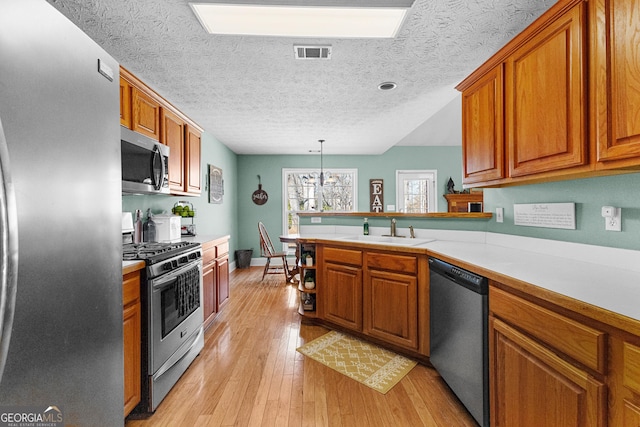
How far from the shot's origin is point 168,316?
1794mm

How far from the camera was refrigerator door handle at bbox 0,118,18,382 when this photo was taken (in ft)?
1.77

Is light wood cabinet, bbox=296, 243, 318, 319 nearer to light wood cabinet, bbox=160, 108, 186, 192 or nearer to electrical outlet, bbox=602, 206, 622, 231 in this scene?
light wood cabinet, bbox=160, 108, 186, 192

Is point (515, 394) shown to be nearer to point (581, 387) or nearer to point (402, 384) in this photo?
point (581, 387)

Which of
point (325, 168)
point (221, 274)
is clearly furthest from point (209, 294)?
point (325, 168)

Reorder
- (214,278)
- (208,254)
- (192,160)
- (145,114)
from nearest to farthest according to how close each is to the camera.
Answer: (145,114), (208,254), (214,278), (192,160)

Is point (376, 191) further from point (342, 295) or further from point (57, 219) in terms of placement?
point (57, 219)

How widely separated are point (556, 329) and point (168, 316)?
1.95 meters

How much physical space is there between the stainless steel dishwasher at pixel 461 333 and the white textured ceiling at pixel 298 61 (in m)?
1.47

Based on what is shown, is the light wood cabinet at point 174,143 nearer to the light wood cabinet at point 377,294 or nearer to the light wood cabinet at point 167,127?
the light wood cabinet at point 167,127

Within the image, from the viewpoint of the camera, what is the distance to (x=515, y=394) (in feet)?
3.92

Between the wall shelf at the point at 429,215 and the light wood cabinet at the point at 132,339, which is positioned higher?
the wall shelf at the point at 429,215

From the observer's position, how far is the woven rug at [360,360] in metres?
1.92

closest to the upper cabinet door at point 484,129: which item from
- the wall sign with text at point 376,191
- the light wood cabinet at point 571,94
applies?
the light wood cabinet at point 571,94

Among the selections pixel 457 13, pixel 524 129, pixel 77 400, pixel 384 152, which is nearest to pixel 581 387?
pixel 524 129
